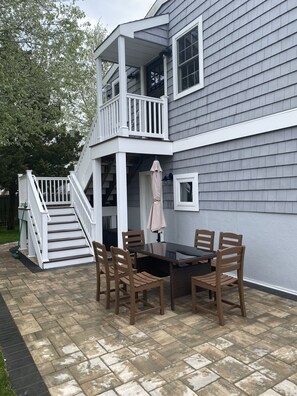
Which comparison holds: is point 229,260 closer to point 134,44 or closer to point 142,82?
point 134,44

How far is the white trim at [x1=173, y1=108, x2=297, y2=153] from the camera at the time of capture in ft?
14.7

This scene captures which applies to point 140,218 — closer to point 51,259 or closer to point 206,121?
point 51,259

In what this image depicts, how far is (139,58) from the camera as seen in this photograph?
7.70m

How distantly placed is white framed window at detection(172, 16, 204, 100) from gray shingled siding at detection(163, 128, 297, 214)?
140 centimetres

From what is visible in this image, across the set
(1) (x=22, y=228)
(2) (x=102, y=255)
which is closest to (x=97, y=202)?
(1) (x=22, y=228)

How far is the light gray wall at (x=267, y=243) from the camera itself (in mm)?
4547

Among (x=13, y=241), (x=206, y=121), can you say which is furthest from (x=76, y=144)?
(x=206, y=121)

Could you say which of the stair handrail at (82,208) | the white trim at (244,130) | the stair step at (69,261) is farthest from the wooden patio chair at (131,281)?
the stair handrail at (82,208)

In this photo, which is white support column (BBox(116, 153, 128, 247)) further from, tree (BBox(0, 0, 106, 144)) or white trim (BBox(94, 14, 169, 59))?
tree (BBox(0, 0, 106, 144))

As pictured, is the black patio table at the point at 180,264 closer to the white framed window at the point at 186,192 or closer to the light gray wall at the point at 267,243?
the light gray wall at the point at 267,243

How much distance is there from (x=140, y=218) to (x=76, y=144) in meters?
7.93

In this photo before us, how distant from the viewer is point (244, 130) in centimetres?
516

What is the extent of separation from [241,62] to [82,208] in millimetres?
5008

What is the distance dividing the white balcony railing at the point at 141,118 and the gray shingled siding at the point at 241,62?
52 cm
